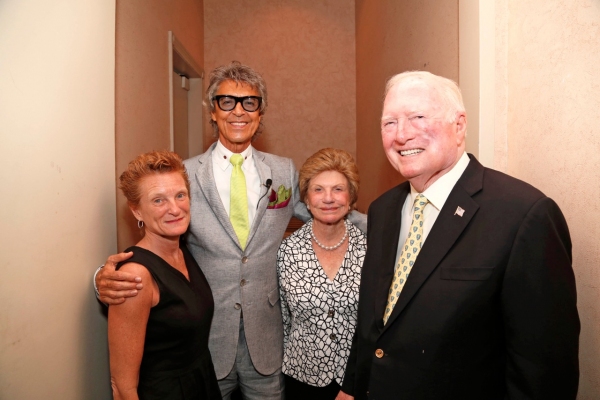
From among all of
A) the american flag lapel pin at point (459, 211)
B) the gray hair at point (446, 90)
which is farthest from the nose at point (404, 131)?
the american flag lapel pin at point (459, 211)

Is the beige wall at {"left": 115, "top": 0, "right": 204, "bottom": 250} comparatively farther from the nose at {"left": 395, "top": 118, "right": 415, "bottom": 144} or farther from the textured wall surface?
the textured wall surface

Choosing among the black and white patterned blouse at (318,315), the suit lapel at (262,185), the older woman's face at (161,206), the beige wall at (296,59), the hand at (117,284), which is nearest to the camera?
the hand at (117,284)

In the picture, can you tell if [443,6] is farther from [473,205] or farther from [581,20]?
[473,205]

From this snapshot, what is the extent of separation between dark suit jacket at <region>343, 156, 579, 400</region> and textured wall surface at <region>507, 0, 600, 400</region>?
195mm

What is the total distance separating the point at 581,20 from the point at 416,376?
1.12m

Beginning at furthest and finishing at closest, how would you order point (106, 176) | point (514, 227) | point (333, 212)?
point (333, 212) → point (106, 176) → point (514, 227)

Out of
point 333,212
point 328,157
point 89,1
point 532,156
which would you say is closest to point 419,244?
point 532,156

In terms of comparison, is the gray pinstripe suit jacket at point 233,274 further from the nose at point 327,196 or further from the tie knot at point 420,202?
the tie knot at point 420,202

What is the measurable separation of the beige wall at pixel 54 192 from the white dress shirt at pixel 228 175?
1.59 ft

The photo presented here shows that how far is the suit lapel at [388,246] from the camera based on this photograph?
1.40 meters

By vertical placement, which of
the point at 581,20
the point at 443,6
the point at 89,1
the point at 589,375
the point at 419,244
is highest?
the point at 443,6

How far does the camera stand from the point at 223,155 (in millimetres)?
2148

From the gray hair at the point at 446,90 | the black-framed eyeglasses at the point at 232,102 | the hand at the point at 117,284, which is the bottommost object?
the hand at the point at 117,284

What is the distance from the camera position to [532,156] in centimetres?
153
